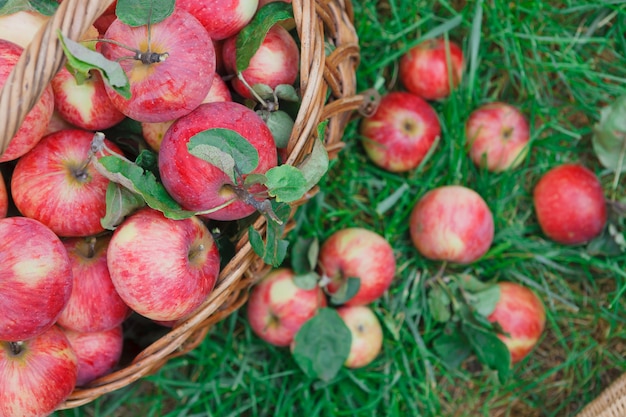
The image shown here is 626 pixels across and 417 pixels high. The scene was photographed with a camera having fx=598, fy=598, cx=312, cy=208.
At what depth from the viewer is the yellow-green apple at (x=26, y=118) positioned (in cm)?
95

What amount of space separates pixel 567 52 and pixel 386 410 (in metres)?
1.09

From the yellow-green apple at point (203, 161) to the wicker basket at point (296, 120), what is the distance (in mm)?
55

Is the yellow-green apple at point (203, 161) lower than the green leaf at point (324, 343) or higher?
higher

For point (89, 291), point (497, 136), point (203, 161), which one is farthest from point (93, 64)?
point (497, 136)

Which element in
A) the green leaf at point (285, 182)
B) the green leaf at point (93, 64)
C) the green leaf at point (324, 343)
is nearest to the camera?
the green leaf at point (93, 64)

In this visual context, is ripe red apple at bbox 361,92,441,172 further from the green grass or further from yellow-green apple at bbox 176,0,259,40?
yellow-green apple at bbox 176,0,259,40

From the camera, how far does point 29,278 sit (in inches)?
37.3

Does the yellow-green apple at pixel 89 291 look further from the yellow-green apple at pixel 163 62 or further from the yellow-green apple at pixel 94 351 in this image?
the yellow-green apple at pixel 163 62

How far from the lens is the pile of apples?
37.4 inches

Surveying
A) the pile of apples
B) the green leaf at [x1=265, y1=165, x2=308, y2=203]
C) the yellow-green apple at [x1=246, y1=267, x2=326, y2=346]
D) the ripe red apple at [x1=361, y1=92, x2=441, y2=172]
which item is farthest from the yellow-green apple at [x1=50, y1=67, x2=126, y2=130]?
the ripe red apple at [x1=361, y1=92, x2=441, y2=172]

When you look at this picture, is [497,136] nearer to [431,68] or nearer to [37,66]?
[431,68]

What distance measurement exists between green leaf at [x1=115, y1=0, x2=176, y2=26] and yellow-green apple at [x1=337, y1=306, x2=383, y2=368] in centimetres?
85

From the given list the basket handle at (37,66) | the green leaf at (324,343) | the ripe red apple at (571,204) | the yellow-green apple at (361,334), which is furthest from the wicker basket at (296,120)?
the ripe red apple at (571,204)

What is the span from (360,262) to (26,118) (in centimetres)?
78
